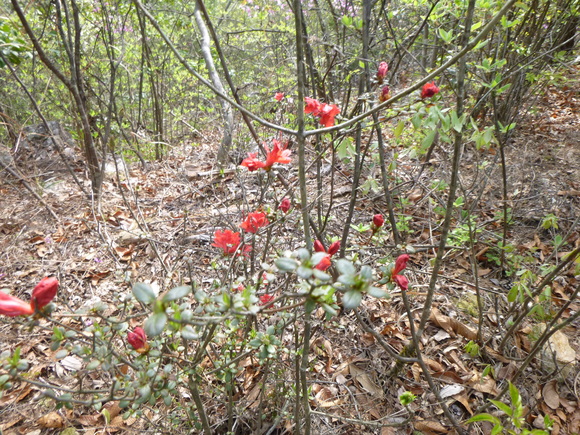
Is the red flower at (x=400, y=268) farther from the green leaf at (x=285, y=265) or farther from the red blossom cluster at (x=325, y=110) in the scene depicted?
the red blossom cluster at (x=325, y=110)

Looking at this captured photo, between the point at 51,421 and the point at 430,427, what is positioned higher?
the point at 430,427

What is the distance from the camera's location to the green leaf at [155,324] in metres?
0.58

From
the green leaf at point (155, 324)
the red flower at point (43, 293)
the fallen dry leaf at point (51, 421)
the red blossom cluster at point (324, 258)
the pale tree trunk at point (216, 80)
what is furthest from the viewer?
the pale tree trunk at point (216, 80)

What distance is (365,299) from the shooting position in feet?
7.01

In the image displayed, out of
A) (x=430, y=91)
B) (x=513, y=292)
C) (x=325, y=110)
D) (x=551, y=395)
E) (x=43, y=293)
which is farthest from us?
(x=551, y=395)

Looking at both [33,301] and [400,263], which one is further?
[400,263]

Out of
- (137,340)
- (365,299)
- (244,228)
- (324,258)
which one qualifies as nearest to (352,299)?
(324,258)

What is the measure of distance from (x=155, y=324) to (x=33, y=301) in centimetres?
34

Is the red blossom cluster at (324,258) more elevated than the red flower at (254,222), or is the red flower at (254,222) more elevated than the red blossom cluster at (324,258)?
the red blossom cluster at (324,258)

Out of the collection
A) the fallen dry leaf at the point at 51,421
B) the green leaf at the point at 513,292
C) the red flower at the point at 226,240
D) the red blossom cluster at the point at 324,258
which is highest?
the red blossom cluster at the point at 324,258

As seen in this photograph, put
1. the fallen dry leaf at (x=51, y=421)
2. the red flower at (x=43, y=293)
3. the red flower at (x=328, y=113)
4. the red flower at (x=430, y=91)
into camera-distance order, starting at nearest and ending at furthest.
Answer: the red flower at (x=43, y=293) < the red flower at (x=430, y=91) < the red flower at (x=328, y=113) < the fallen dry leaf at (x=51, y=421)

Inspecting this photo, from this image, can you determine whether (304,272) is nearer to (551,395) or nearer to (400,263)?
(400,263)

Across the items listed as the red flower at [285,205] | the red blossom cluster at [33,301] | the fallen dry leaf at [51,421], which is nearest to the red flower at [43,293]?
the red blossom cluster at [33,301]

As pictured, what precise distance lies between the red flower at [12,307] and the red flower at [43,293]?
15mm
